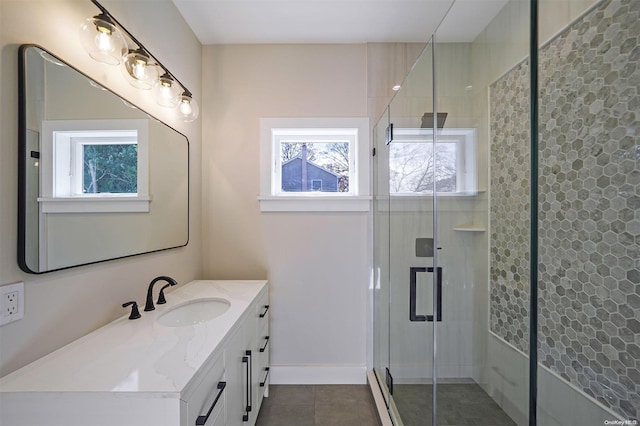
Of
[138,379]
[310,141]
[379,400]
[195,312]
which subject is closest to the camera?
[138,379]

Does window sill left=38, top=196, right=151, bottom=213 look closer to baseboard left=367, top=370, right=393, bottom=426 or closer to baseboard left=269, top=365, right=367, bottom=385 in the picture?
baseboard left=269, top=365, right=367, bottom=385

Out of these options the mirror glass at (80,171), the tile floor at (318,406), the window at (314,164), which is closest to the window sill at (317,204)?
the window at (314,164)

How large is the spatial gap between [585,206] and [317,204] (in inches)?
59.3

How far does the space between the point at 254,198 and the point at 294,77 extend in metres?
1.01

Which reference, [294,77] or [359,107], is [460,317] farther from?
[294,77]

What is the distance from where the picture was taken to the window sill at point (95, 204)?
0.95 m

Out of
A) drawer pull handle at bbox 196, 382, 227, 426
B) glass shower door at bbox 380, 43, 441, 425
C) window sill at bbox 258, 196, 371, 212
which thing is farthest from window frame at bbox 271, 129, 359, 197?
drawer pull handle at bbox 196, 382, 227, 426

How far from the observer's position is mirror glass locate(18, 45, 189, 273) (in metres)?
0.88

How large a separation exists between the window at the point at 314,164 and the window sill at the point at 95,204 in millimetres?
895

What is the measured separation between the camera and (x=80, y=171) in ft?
3.49

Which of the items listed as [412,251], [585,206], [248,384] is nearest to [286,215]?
[412,251]

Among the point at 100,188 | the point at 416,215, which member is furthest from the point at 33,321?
the point at 416,215

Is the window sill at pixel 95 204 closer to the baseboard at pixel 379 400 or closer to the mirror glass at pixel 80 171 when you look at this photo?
the mirror glass at pixel 80 171

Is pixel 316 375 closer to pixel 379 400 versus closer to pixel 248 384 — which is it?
pixel 379 400
